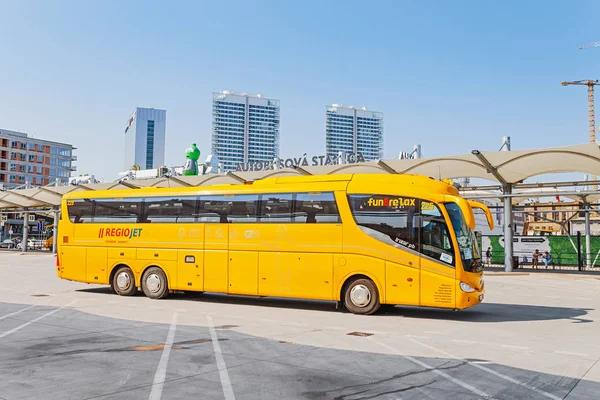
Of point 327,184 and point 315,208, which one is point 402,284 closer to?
point 315,208

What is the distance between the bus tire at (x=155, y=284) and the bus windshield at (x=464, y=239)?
8103 millimetres

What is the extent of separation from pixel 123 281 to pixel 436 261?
9235 millimetres

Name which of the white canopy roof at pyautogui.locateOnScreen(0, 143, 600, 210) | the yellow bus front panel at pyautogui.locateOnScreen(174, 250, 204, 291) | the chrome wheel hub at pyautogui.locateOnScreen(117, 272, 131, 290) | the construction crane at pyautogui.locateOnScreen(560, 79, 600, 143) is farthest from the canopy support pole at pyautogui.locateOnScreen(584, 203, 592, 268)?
the construction crane at pyautogui.locateOnScreen(560, 79, 600, 143)

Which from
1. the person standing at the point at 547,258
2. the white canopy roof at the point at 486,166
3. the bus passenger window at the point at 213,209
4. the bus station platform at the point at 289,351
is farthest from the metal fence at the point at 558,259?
the bus passenger window at the point at 213,209

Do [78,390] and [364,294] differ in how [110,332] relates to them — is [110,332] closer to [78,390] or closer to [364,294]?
[78,390]

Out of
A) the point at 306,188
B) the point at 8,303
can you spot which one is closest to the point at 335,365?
the point at 306,188

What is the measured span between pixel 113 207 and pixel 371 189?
812 centimetres

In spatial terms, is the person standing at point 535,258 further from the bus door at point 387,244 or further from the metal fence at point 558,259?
the bus door at point 387,244

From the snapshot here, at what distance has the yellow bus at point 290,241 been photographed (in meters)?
11.8

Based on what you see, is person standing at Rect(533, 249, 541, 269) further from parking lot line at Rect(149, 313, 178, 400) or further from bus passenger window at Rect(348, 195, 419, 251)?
parking lot line at Rect(149, 313, 178, 400)

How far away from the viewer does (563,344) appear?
29.0ft

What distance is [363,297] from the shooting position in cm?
1239

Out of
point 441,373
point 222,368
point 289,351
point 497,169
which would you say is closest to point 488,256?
point 497,169

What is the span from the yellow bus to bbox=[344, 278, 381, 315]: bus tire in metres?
0.02
